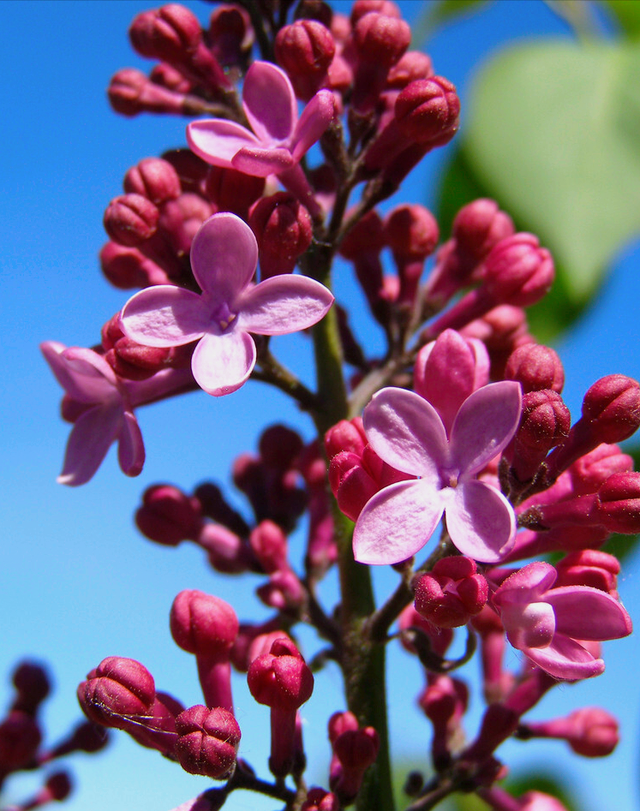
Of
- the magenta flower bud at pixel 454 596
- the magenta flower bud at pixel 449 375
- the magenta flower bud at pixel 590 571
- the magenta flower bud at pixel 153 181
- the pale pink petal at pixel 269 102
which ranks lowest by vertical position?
the magenta flower bud at pixel 454 596

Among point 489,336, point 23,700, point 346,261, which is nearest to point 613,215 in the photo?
point 489,336

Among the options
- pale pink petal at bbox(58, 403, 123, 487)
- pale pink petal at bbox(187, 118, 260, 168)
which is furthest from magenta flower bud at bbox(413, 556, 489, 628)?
pale pink petal at bbox(187, 118, 260, 168)

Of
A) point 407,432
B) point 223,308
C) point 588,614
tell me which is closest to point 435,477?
point 407,432

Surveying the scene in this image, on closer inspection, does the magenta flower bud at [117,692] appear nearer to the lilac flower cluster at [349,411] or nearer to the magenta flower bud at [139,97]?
the lilac flower cluster at [349,411]

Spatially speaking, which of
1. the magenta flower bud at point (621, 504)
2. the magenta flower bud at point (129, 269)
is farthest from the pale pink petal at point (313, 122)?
the magenta flower bud at point (621, 504)

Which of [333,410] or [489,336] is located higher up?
[489,336]

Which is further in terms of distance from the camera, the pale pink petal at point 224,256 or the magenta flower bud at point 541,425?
the pale pink petal at point 224,256

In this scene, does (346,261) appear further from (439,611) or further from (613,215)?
(439,611)
